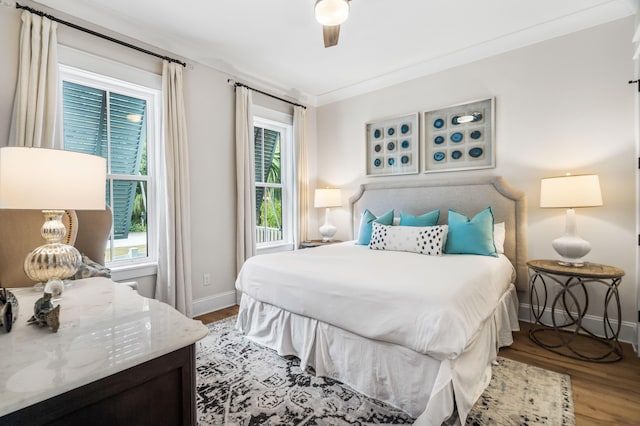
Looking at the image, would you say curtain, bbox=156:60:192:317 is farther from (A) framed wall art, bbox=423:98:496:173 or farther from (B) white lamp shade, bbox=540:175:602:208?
(B) white lamp shade, bbox=540:175:602:208

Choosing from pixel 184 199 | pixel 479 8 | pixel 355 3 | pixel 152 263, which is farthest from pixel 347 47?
pixel 152 263

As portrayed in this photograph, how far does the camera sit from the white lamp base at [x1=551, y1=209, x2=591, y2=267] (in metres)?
2.40

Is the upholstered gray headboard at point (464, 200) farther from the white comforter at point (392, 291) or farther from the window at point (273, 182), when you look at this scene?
the window at point (273, 182)

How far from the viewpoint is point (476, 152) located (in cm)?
326

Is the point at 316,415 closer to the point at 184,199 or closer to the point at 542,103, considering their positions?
the point at 184,199

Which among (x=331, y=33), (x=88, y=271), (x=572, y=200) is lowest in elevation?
(x=88, y=271)

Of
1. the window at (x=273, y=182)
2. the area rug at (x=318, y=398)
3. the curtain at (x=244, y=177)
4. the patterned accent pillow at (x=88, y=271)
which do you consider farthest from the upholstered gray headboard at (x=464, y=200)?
the patterned accent pillow at (x=88, y=271)

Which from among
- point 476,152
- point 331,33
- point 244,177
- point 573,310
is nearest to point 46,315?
point 331,33

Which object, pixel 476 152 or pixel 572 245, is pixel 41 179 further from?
pixel 476 152

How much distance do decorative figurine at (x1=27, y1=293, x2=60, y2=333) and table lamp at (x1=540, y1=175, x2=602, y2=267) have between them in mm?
3125

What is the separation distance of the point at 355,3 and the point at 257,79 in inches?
68.1

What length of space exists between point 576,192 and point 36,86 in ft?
13.5

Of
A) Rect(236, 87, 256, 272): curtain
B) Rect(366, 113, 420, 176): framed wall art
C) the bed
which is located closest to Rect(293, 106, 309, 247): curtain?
Rect(236, 87, 256, 272): curtain

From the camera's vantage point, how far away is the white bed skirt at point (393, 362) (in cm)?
149
